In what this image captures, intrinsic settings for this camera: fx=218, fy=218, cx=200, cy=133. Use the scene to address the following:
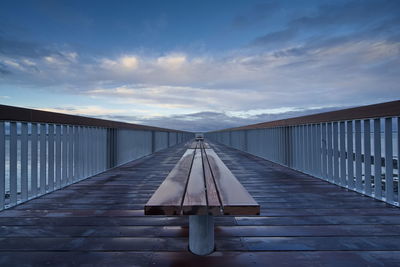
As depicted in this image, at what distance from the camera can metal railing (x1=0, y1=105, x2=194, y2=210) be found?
8.40ft

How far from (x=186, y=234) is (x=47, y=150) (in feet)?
8.54

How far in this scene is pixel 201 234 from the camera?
4.99 ft

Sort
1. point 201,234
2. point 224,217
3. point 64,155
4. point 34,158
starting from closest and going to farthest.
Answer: point 201,234 < point 224,217 < point 34,158 < point 64,155

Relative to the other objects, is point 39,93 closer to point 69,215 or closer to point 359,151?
point 69,215

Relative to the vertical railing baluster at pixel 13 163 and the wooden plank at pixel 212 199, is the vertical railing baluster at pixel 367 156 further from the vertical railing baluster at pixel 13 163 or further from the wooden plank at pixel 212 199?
the vertical railing baluster at pixel 13 163

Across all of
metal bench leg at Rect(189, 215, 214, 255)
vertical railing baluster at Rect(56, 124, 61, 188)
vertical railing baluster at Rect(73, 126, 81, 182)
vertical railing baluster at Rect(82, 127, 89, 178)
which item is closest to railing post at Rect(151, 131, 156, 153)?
vertical railing baluster at Rect(82, 127, 89, 178)

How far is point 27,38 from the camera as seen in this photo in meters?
8.63

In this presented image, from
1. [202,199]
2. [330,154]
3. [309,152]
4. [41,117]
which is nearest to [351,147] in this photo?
[330,154]

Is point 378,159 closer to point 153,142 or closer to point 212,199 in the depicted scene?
point 212,199

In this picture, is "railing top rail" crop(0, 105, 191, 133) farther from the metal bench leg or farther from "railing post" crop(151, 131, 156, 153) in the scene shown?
"railing post" crop(151, 131, 156, 153)

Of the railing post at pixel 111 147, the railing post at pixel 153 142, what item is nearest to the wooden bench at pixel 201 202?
the railing post at pixel 111 147

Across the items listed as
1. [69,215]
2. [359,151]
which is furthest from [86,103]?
[359,151]

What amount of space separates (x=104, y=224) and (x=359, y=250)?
2.11 m

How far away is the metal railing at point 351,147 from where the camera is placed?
8.71 feet
